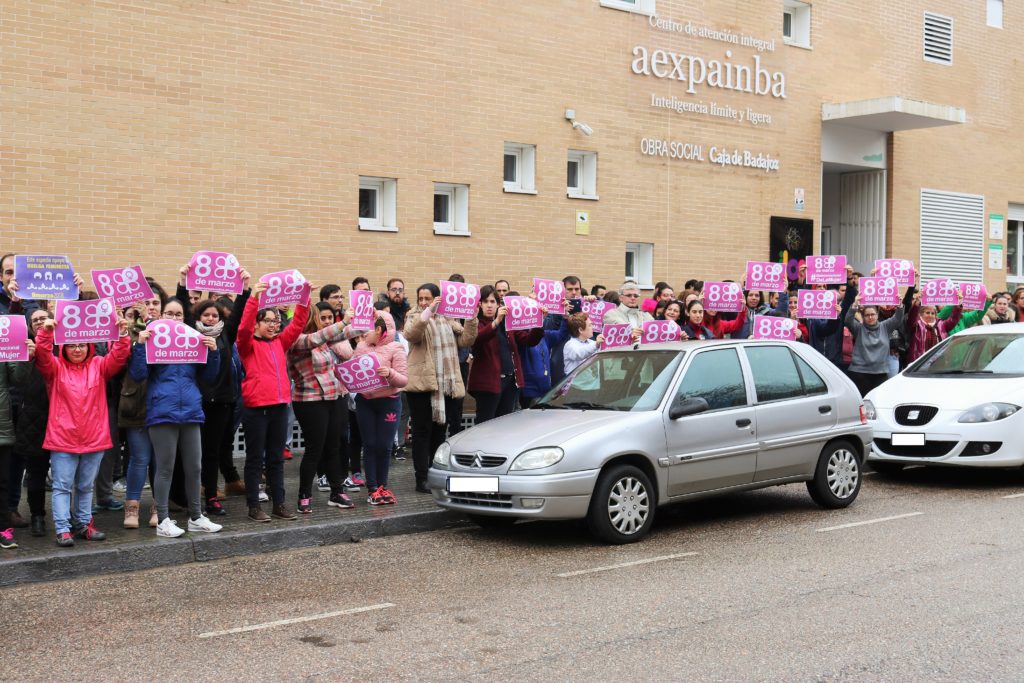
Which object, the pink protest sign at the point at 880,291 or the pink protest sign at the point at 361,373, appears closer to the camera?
the pink protest sign at the point at 361,373

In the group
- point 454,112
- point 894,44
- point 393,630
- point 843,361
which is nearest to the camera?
point 393,630

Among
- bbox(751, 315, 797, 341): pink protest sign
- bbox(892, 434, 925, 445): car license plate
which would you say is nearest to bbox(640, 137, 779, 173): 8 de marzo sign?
bbox(751, 315, 797, 341): pink protest sign

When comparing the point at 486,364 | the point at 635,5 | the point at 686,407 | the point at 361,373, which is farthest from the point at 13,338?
the point at 635,5

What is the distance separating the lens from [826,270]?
14.1 metres

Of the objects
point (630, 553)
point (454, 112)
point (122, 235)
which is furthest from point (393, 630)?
point (454, 112)

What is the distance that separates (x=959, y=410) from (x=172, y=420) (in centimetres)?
753

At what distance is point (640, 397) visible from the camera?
29.2 ft

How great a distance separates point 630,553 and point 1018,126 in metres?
20.4

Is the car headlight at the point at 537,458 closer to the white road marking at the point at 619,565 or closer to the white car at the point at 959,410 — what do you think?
the white road marking at the point at 619,565

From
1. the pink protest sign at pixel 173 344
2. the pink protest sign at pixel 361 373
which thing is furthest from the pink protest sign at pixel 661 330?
→ the pink protest sign at pixel 173 344

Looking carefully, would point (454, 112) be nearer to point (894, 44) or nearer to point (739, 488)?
point (739, 488)

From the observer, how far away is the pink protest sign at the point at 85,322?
7891 mm

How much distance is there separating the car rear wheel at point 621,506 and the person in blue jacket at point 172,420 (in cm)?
297

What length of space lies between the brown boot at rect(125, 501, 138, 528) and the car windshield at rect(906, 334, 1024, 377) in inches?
329
